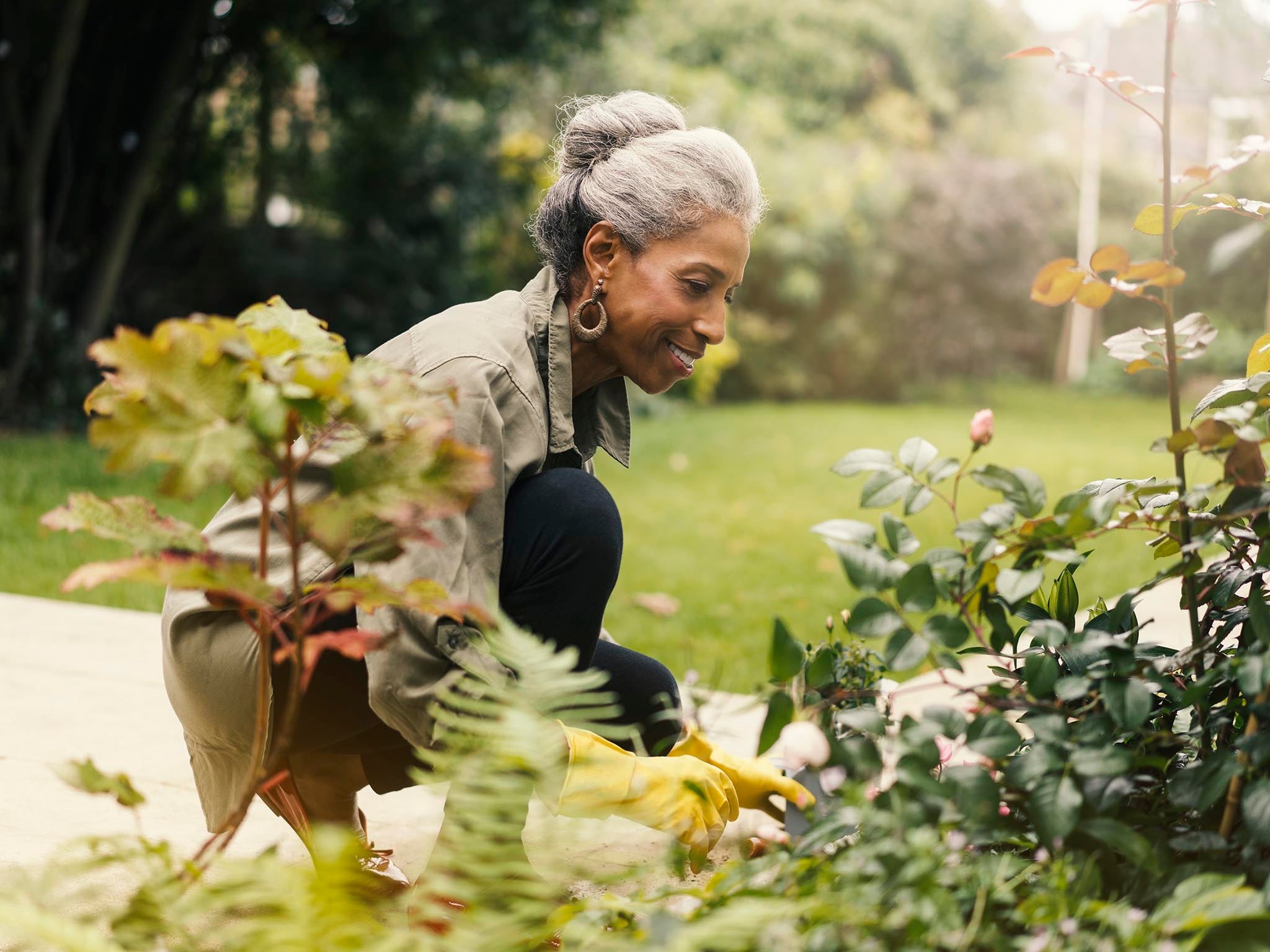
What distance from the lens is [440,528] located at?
146 cm

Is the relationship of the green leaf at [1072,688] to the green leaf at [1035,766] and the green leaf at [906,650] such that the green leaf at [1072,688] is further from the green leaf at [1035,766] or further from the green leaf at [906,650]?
the green leaf at [906,650]

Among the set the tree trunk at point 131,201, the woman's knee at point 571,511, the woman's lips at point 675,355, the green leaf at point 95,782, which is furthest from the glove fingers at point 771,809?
the tree trunk at point 131,201

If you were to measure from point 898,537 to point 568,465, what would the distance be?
0.86 m

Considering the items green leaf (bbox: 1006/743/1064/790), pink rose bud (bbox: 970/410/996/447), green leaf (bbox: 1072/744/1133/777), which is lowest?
green leaf (bbox: 1006/743/1064/790)

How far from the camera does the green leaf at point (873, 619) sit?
3.59 feet

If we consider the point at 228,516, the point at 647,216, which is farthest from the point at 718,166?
the point at 228,516

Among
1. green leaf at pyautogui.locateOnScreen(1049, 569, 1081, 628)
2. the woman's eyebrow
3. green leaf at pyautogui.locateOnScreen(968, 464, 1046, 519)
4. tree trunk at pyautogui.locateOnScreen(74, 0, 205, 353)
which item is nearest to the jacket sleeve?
the woman's eyebrow

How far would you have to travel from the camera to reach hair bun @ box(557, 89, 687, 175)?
1.96 m

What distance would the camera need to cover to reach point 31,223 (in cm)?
759

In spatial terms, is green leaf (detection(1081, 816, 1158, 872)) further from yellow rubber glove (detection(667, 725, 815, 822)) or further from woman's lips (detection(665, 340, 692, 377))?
woman's lips (detection(665, 340, 692, 377))

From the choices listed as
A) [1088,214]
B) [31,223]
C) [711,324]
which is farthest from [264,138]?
[1088,214]

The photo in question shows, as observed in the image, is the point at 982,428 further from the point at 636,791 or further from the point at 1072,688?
the point at 636,791

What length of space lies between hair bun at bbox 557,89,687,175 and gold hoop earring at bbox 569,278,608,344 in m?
0.23

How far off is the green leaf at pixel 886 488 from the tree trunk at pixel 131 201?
25.9 ft
